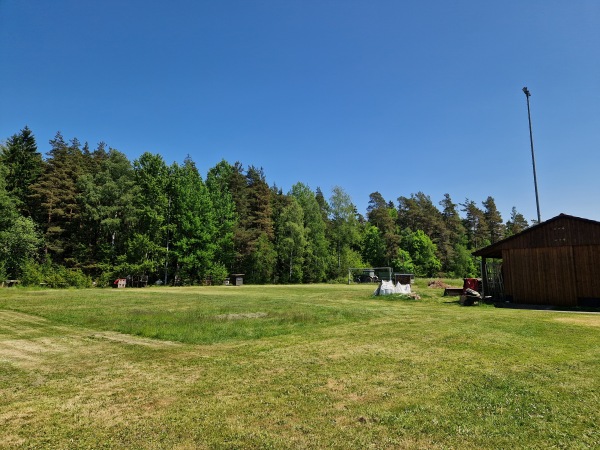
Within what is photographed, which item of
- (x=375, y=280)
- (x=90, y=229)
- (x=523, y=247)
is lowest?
(x=375, y=280)

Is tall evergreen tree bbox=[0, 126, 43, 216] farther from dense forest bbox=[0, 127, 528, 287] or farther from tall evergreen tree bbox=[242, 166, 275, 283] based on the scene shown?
tall evergreen tree bbox=[242, 166, 275, 283]

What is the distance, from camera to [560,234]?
68.5 feet

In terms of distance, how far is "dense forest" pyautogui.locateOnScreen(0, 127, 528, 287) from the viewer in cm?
4619

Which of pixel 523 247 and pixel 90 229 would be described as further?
pixel 90 229

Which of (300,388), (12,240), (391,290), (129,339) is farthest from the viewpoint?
(12,240)

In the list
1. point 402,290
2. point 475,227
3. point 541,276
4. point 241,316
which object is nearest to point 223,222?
point 402,290

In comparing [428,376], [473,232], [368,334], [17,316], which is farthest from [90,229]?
[473,232]

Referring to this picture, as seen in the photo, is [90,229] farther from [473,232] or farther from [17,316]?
[473,232]

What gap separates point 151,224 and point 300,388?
4915 centimetres

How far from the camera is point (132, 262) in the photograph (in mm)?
48594

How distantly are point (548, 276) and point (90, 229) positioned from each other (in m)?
54.8

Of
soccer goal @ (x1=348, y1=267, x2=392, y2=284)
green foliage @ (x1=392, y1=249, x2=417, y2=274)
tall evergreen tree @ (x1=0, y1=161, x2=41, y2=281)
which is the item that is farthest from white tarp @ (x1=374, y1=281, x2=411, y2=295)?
green foliage @ (x1=392, y1=249, x2=417, y2=274)

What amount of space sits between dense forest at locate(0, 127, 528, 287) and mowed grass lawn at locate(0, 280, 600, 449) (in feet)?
125

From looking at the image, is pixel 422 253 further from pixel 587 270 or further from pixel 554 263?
pixel 587 270
